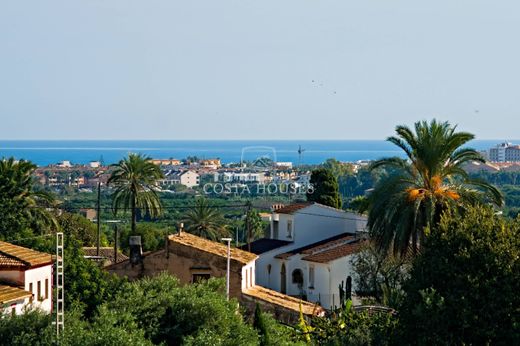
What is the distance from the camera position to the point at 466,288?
26.2 m

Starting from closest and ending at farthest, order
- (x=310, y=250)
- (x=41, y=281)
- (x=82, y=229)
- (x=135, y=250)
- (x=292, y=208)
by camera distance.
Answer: (x=41, y=281)
(x=135, y=250)
(x=310, y=250)
(x=292, y=208)
(x=82, y=229)

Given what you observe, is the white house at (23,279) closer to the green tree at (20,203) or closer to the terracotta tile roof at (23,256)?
the terracotta tile roof at (23,256)

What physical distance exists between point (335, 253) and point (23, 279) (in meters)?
23.0

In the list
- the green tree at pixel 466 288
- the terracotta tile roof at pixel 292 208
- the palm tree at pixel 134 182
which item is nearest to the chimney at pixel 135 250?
the terracotta tile roof at pixel 292 208

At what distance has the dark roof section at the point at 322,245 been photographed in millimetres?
61594

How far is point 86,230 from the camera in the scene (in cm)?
9050

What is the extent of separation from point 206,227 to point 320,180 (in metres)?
10.5

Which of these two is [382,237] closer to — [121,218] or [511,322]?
[511,322]

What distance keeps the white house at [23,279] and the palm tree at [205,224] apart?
41.2m

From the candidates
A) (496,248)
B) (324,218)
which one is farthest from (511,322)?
(324,218)

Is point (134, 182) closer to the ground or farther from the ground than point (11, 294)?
farther from the ground

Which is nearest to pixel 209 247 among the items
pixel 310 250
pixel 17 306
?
pixel 17 306

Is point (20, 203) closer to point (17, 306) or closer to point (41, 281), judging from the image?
point (41, 281)

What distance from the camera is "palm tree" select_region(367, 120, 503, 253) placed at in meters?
38.2
